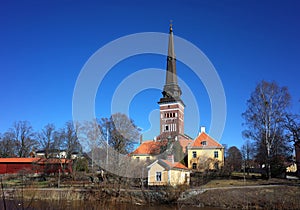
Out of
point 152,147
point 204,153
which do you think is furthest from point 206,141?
point 152,147

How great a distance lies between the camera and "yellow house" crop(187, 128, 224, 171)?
3728 cm

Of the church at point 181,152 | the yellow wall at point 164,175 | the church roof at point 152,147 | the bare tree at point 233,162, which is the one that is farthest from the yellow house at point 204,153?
the yellow wall at point 164,175

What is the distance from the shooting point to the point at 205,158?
38.0 meters

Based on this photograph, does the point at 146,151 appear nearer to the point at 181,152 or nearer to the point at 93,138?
the point at 181,152

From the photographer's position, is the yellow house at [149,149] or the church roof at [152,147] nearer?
the yellow house at [149,149]

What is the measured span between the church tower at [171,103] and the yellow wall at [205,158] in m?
12.3

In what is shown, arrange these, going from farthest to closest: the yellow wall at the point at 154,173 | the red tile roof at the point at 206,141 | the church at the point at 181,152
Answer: the red tile roof at the point at 206,141, the church at the point at 181,152, the yellow wall at the point at 154,173

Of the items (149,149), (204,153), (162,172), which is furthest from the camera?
(149,149)

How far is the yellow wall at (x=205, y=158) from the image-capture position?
36969 millimetres

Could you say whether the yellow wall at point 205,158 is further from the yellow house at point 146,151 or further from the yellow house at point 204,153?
the yellow house at point 146,151

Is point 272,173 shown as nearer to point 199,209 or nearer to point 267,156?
point 267,156

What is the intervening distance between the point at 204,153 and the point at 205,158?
51.5 inches

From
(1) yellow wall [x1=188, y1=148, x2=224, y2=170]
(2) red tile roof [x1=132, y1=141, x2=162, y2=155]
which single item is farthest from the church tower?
(1) yellow wall [x1=188, y1=148, x2=224, y2=170]

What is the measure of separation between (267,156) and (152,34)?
16.7 metres
